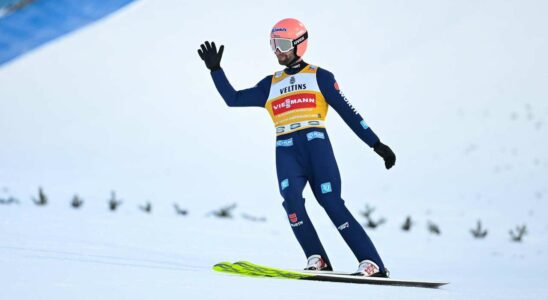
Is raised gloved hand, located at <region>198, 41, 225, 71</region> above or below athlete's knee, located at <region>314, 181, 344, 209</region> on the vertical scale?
above

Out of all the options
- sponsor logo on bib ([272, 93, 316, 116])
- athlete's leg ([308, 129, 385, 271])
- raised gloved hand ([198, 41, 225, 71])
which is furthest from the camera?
raised gloved hand ([198, 41, 225, 71])

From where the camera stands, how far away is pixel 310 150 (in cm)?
552

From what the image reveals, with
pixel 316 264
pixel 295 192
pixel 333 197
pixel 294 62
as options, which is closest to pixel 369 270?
pixel 316 264

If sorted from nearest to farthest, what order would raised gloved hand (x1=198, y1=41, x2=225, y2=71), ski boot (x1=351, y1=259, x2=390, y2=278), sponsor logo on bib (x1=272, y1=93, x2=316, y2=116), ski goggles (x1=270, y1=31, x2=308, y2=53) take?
ski boot (x1=351, y1=259, x2=390, y2=278), sponsor logo on bib (x1=272, y1=93, x2=316, y2=116), ski goggles (x1=270, y1=31, x2=308, y2=53), raised gloved hand (x1=198, y1=41, x2=225, y2=71)

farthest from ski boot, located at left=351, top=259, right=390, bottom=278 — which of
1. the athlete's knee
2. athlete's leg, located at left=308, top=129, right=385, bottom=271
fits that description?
the athlete's knee

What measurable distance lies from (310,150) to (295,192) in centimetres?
30

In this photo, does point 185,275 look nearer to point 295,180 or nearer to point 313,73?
point 295,180

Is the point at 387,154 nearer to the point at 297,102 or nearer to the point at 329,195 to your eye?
the point at 329,195

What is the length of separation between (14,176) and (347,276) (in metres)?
10.5

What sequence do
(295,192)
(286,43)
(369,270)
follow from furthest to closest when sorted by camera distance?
(286,43)
(295,192)
(369,270)

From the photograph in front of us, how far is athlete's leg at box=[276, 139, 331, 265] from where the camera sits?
5504mm

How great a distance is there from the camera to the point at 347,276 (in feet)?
16.7

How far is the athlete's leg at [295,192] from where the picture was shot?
18.1 ft

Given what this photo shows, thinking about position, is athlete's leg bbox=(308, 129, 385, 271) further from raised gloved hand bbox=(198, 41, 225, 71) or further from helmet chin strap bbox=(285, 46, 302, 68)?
raised gloved hand bbox=(198, 41, 225, 71)
